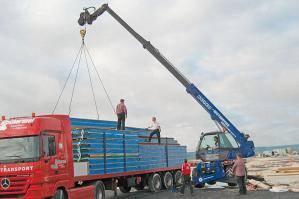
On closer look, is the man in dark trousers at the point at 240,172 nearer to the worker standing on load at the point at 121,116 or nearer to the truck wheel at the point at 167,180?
the truck wheel at the point at 167,180

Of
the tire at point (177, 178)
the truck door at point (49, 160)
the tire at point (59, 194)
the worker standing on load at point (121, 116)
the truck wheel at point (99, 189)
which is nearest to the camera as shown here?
the truck door at point (49, 160)

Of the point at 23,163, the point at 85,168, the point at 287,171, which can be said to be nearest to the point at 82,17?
the point at 85,168

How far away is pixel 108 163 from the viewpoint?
17.9 m

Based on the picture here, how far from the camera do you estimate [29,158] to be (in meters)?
13.1

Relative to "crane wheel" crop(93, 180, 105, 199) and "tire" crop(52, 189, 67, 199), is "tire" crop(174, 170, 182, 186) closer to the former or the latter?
"crane wheel" crop(93, 180, 105, 199)

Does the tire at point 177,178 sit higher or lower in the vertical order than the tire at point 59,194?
lower

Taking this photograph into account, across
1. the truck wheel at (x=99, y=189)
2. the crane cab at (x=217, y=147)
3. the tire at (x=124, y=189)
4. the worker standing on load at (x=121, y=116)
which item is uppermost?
the worker standing on load at (x=121, y=116)

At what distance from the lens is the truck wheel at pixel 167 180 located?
23981mm

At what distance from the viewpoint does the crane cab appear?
933 inches

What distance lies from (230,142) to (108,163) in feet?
27.7

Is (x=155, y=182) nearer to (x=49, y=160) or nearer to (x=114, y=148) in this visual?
(x=114, y=148)

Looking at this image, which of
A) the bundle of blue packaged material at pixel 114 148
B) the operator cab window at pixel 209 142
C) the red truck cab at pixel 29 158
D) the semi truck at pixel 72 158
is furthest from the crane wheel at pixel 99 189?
the operator cab window at pixel 209 142

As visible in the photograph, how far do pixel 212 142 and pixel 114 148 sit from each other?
7.63 meters

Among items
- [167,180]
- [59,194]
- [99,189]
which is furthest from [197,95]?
[59,194]
